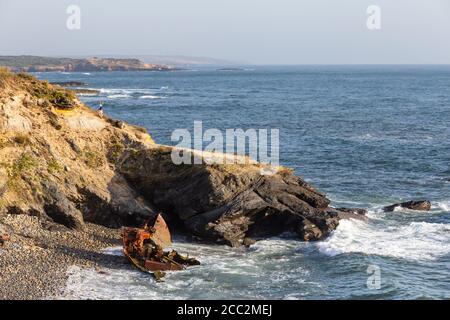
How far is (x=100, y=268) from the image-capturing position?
28469 mm

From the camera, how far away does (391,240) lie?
34406mm

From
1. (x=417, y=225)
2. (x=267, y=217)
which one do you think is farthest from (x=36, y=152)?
(x=417, y=225)

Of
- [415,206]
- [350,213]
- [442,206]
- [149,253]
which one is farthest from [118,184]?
[442,206]

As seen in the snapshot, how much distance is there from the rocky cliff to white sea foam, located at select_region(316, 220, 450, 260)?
4.11 feet

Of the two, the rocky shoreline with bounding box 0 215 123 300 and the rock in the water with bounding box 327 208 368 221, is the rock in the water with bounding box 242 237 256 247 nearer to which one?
the rock in the water with bounding box 327 208 368 221

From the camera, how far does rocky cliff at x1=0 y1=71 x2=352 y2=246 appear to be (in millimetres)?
33750

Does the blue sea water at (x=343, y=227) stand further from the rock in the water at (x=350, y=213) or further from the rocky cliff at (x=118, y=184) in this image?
the rocky cliff at (x=118, y=184)

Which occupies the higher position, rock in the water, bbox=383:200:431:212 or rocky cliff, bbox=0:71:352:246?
rocky cliff, bbox=0:71:352:246

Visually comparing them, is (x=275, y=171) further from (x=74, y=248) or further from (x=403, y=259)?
(x=74, y=248)

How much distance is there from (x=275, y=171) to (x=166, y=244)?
1008cm

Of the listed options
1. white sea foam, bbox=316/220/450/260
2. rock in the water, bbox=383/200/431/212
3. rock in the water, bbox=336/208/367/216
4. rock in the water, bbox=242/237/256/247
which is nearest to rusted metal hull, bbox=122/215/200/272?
rock in the water, bbox=242/237/256/247

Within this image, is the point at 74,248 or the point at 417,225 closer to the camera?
the point at 74,248

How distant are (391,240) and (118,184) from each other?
17.4 m

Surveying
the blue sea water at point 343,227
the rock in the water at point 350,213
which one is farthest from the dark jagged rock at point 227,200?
the blue sea water at point 343,227
